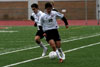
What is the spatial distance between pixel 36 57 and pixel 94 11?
39.1 metres

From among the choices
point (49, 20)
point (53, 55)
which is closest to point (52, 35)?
point (49, 20)

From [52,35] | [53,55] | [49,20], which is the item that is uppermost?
[49,20]

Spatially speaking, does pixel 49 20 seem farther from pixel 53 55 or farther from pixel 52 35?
pixel 53 55

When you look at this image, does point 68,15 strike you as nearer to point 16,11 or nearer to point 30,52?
point 16,11

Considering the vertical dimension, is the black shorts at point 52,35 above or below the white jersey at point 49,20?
below

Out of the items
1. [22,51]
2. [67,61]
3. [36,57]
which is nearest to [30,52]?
[22,51]

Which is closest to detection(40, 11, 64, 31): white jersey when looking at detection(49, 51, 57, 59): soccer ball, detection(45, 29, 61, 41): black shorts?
detection(45, 29, 61, 41): black shorts

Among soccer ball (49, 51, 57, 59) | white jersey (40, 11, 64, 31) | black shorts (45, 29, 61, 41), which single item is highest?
white jersey (40, 11, 64, 31)

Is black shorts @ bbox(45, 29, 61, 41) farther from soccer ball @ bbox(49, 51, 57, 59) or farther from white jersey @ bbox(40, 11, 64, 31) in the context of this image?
soccer ball @ bbox(49, 51, 57, 59)

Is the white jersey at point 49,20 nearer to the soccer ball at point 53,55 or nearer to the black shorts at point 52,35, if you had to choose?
the black shorts at point 52,35

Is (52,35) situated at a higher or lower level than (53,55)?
higher

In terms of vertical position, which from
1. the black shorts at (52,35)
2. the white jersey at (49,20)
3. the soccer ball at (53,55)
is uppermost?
the white jersey at (49,20)

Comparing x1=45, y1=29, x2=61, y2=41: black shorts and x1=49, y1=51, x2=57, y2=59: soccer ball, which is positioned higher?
x1=45, y1=29, x2=61, y2=41: black shorts

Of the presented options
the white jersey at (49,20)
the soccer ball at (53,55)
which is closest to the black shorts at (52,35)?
the white jersey at (49,20)
